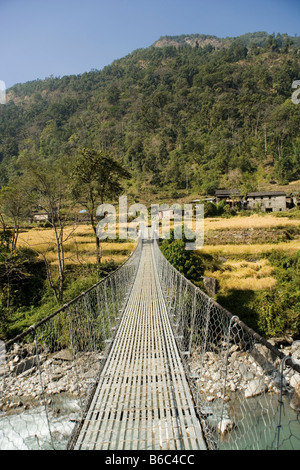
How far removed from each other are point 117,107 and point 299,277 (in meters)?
74.8

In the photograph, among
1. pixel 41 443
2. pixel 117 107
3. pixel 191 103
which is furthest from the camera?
pixel 117 107

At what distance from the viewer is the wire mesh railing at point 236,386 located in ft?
5.16

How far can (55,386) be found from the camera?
6.20 metres

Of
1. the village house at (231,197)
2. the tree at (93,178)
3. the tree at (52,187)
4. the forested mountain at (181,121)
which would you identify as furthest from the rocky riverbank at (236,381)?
the village house at (231,197)

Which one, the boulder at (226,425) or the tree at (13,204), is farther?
the tree at (13,204)

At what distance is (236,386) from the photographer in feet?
17.7

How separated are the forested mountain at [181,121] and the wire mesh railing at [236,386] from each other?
8781 millimetres

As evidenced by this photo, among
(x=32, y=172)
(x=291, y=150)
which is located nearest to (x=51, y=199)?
(x=32, y=172)

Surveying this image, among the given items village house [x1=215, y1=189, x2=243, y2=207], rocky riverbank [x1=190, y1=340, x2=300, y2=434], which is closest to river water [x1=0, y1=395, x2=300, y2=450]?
rocky riverbank [x1=190, y1=340, x2=300, y2=434]

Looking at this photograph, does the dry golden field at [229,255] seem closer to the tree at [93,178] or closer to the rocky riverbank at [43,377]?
the tree at [93,178]

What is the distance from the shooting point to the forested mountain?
41.8 m

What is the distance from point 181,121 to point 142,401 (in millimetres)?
64102

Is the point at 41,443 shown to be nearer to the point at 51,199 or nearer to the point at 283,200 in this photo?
the point at 51,199

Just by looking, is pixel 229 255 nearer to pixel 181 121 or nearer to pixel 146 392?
pixel 146 392
